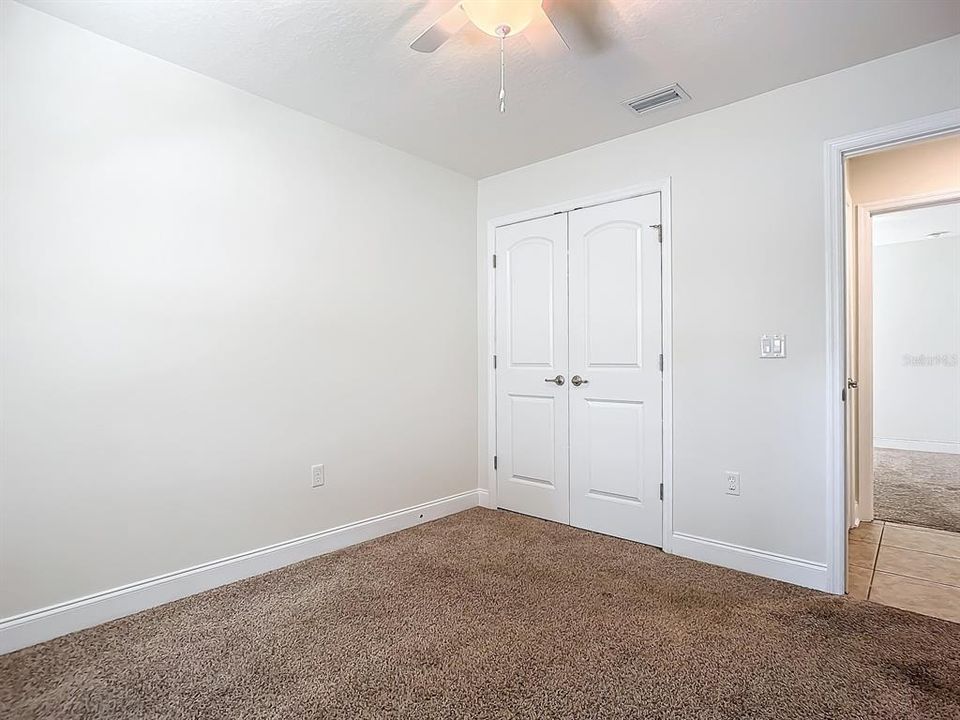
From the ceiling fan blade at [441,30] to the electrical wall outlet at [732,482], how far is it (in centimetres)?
249

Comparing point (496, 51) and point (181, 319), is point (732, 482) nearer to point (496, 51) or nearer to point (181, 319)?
point (496, 51)

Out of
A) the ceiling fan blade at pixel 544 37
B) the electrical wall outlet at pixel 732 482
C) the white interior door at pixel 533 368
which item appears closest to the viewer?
the ceiling fan blade at pixel 544 37

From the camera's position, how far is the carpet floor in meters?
3.73

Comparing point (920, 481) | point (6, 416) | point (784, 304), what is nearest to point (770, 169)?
point (784, 304)

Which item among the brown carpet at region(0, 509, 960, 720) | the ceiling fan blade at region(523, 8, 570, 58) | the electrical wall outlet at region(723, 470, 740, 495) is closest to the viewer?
the brown carpet at region(0, 509, 960, 720)

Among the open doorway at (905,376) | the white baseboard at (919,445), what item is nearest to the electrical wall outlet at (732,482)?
the open doorway at (905,376)

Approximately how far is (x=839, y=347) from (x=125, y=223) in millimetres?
3355

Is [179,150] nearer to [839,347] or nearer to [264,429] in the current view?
[264,429]

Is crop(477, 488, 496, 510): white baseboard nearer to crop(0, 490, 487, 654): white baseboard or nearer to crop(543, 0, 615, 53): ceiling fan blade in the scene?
crop(0, 490, 487, 654): white baseboard

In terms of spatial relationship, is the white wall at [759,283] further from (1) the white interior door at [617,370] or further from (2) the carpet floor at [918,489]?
(2) the carpet floor at [918,489]

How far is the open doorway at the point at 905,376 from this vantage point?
2857mm

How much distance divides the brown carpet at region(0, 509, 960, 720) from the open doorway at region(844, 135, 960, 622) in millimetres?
670

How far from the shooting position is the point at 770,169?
2.68m

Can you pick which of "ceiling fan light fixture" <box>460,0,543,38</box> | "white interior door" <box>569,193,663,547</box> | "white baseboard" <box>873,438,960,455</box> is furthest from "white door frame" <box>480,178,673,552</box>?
"white baseboard" <box>873,438,960,455</box>
